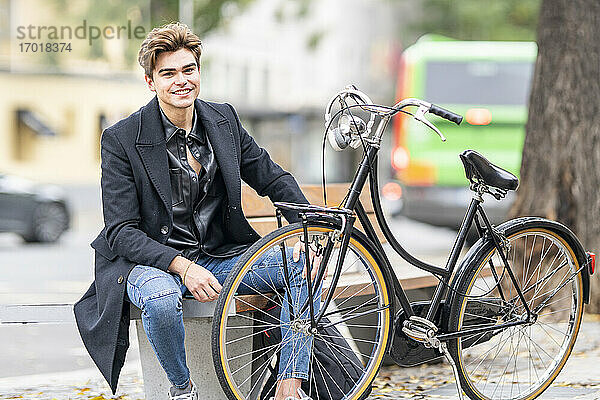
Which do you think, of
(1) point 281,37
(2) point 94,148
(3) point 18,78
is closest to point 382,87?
(1) point 281,37

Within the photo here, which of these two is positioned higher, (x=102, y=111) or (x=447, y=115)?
(x=447, y=115)

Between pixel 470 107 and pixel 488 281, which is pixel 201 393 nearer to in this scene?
pixel 488 281

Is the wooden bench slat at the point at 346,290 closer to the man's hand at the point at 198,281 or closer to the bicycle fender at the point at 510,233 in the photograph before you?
the man's hand at the point at 198,281

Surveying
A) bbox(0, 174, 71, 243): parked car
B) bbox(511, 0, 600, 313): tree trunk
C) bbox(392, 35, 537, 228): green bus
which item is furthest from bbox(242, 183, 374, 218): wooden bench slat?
bbox(0, 174, 71, 243): parked car

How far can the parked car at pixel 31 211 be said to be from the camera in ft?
53.7

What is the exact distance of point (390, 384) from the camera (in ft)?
17.7

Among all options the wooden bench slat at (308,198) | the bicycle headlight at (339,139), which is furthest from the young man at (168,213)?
the wooden bench slat at (308,198)

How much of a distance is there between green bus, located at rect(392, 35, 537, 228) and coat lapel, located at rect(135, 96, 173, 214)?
31.8ft

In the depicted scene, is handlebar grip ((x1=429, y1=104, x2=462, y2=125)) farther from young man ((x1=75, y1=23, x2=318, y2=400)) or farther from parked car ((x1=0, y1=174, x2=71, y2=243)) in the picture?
parked car ((x1=0, y1=174, x2=71, y2=243))

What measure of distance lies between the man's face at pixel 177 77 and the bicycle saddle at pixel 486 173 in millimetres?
1180

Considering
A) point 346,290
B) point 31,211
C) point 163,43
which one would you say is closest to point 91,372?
point 346,290

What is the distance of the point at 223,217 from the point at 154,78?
2.16ft

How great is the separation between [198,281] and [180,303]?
11 centimetres

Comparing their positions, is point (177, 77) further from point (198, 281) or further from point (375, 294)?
point (375, 294)
